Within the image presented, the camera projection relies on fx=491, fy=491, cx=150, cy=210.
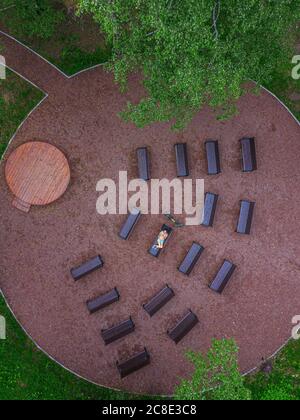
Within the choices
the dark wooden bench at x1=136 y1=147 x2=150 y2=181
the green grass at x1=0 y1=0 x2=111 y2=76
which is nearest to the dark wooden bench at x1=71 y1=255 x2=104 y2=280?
the dark wooden bench at x1=136 y1=147 x2=150 y2=181

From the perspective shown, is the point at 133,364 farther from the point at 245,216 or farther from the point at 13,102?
the point at 13,102

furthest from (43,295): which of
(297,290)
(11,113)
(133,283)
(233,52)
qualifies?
(233,52)

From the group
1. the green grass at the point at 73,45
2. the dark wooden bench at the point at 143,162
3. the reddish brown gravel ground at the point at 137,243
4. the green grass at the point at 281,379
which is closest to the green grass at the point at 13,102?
the reddish brown gravel ground at the point at 137,243

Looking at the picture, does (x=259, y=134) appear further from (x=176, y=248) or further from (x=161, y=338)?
(x=161, y=338)

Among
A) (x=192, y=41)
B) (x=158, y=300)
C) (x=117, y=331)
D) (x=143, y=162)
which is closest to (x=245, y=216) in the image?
(x=143, y=162)

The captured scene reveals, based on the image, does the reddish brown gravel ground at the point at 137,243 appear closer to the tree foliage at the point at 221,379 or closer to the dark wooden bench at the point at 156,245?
the dark wooden bench at the point at 156,245
